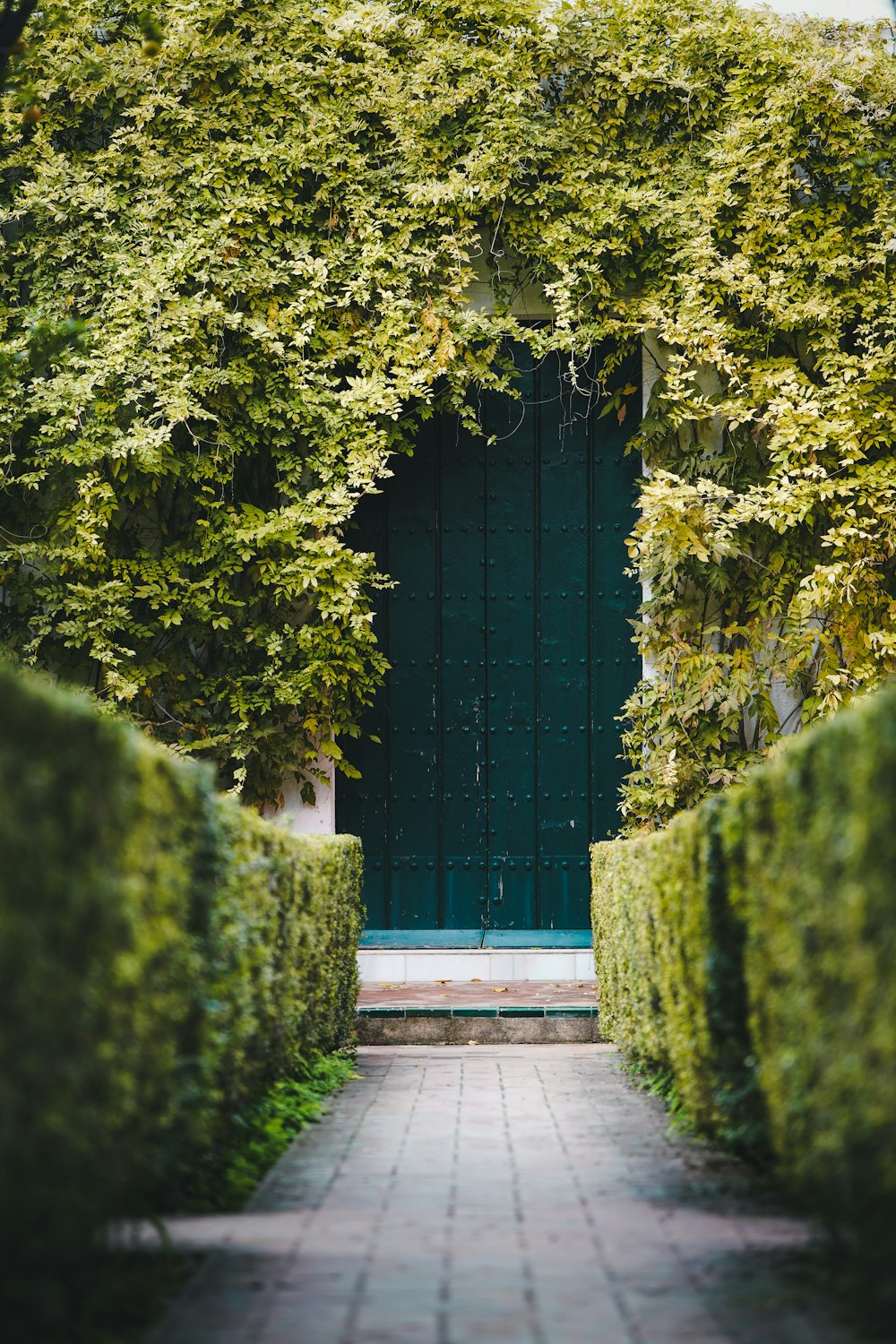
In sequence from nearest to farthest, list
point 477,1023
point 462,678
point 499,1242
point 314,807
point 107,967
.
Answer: point 107,967
point 499,1242
point 477,1023
point 314,807
point 462,678

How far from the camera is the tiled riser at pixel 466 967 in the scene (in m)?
9.66

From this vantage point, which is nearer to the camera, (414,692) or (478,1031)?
(478,1031)

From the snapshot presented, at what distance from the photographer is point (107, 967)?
2.85 metres

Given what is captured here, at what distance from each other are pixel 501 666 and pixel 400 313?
2.50 m

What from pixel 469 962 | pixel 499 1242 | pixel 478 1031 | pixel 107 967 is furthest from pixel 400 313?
pixel 107 967

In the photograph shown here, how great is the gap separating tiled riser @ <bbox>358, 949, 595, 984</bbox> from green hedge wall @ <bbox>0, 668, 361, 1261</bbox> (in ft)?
16.6

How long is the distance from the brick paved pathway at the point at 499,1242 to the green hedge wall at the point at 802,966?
0.79 ft

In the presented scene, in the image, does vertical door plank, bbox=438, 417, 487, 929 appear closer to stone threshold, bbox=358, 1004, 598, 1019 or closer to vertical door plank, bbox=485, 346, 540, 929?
vertical door plank, bbox=485, 346, 540, 929

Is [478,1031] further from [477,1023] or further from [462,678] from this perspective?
[462,678]

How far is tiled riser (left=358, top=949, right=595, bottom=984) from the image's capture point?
31.7ft

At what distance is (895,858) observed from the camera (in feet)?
8.40

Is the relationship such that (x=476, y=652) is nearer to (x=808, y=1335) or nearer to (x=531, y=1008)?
(x=531, y=1008)

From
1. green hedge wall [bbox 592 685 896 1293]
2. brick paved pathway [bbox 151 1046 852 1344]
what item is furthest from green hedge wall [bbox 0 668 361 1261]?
green hedge wall [bbox 592 685 896 1293]

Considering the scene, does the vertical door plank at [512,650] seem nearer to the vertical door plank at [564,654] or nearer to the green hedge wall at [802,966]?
the vertical door plank at [564,654]
